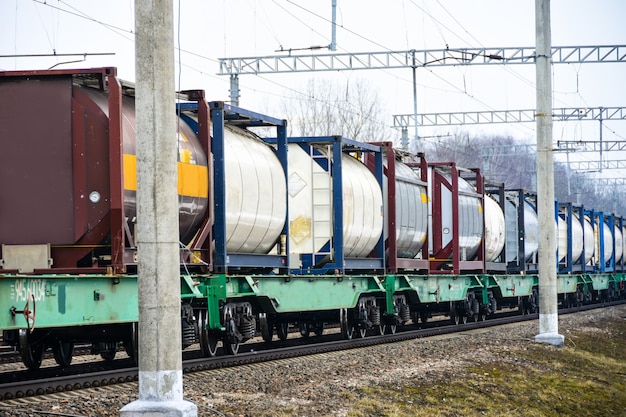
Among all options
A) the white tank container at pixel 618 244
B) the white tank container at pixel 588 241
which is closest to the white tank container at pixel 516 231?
the white tank container at pixel 588 241

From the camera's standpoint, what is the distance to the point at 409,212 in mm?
23422

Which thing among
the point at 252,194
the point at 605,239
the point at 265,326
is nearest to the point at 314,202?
the point at 265,326

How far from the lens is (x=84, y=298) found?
37.7 ft

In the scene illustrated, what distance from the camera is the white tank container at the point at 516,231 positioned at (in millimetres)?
32344

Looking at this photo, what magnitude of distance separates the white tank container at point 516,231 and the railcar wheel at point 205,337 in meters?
17.6

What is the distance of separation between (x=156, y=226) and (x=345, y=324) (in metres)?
12.3

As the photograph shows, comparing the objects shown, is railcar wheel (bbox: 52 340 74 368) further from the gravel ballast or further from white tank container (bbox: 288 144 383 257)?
white tank container (bbox: 288 144 383 257)

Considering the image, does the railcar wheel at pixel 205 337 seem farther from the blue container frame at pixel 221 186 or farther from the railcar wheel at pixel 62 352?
the railcar wheel at pixel 62 352

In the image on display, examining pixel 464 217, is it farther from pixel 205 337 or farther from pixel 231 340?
pixel 205 337

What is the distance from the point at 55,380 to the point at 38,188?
247 centimetres

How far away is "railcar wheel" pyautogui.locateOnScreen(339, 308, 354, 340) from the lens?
2080 centimetres

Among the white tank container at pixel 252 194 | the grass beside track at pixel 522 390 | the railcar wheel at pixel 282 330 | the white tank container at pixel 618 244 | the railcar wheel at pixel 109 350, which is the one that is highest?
the white tank container at pixel 252 194

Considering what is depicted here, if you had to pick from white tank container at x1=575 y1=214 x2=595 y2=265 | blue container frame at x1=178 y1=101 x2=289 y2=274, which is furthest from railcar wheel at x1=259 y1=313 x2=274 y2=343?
white tank container at x1=575 y1=214 x2=595 y2=265

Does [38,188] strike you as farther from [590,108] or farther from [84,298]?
[590,108]
